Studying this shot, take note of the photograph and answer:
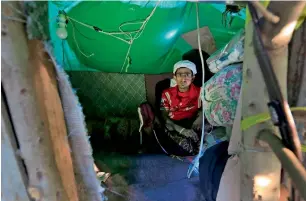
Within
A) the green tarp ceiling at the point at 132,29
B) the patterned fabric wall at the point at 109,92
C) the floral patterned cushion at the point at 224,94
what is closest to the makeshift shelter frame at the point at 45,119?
the floral patterned cushion at the point at 224,94

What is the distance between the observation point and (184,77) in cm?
222

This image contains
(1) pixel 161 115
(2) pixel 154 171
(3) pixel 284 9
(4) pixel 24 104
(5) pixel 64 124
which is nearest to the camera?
(3) pixel 284 9

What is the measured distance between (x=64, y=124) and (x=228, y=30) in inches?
62.7

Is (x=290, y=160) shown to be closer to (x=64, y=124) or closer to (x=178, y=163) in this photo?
(x=64, y=124)

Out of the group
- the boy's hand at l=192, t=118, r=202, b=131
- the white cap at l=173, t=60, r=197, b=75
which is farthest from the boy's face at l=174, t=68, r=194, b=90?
the boy's hand at l=192, t=118, r=202, b=131

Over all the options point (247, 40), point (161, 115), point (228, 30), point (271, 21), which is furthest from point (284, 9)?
point (161, 115)

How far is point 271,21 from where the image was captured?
0.70 m

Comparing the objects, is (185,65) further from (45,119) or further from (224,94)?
(45,119)

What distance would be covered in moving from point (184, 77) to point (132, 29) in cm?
53

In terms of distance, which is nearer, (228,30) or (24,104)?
(24,104)

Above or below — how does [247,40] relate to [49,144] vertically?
above

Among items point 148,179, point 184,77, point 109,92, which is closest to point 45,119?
point 148,179

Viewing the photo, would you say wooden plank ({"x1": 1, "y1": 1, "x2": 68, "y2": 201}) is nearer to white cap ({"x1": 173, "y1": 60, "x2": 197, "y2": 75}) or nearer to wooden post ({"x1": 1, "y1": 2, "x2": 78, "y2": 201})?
wooden post ({"x1": 1, "y1": 2, "x2": 78, "y2": 201})

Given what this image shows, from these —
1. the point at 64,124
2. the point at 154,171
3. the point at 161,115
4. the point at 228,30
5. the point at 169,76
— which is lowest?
the point at 154,171
